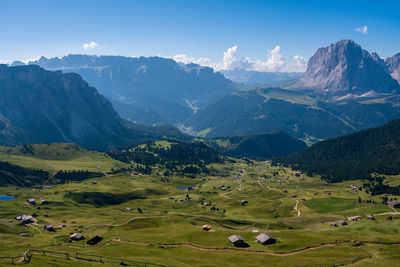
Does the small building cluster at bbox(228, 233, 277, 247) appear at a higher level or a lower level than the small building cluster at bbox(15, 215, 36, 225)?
higher

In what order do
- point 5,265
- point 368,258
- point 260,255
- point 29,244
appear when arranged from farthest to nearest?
point 29,244, point 260,255, point 368,258, point 5,265

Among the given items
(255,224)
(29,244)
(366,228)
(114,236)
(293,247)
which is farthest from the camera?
(255,224)

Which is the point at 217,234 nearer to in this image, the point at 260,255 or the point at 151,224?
the point at 260,255

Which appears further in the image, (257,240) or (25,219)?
(25,219)

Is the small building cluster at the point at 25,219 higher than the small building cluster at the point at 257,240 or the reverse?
the reverse

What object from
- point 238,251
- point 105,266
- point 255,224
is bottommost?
point 255,224

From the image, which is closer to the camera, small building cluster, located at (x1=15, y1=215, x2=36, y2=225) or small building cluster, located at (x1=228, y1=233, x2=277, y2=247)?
small building cluster, located at (x1=228, y1=233, x2=277, y2=247)

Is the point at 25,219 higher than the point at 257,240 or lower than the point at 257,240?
lower

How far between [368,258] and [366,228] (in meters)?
66.5

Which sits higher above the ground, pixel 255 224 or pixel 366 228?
pixel 366 228

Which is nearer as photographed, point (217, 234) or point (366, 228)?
point (217, 234)

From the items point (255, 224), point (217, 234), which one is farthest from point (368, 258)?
point (255, 224)

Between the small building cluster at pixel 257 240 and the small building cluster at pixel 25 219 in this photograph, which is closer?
the small building cluster at pixel 257 240

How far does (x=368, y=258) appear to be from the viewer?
93.1 meters
